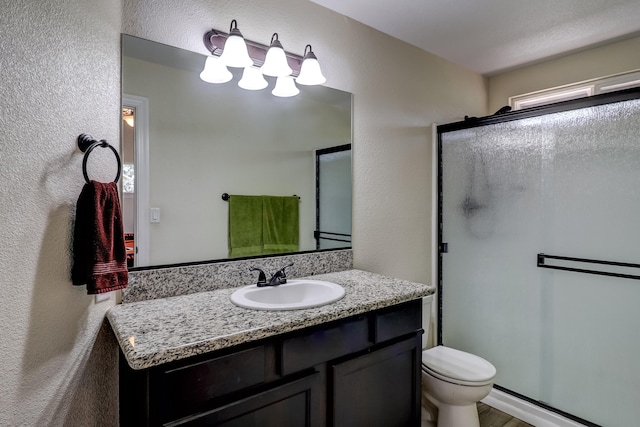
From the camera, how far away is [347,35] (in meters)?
1.96

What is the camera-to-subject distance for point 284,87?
5.66ft

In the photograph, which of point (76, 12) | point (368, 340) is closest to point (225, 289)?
point (368, 340)

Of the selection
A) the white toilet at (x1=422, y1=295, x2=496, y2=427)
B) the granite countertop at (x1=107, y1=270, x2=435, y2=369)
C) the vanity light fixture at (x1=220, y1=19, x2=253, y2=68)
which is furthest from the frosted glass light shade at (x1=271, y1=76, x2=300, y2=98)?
the white toilet at (x1=422, y1=295, x2=496, y2=427)

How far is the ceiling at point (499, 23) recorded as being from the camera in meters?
1.82

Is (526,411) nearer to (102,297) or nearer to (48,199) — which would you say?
(102,297)

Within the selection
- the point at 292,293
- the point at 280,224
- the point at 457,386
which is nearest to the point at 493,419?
the point at 457,386

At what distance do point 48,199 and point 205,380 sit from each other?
668 millimetres

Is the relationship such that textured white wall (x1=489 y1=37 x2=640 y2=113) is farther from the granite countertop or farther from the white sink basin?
the white sink basin

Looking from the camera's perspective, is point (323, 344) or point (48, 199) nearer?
point (48, 199)

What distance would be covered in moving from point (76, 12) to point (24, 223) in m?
0.64

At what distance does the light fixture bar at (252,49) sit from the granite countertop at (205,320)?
1041 millimetres

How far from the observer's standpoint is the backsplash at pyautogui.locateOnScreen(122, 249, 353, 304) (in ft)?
4.42

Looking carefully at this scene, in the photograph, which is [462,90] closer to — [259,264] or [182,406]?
[259,264]

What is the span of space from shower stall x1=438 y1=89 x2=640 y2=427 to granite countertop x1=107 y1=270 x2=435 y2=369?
0.94 m
